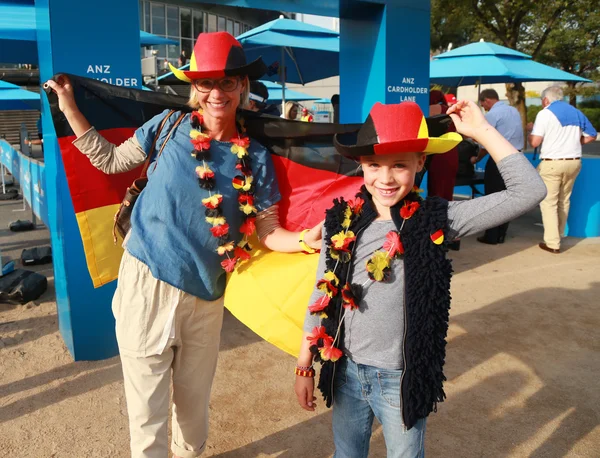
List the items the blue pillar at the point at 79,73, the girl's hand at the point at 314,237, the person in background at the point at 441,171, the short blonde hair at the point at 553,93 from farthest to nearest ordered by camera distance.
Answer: the short blonde hair at the point at 553,93, the person in background at the point at 441,171, the blue pillar at the point at 79,73, the girl's hand at the point at 314,237

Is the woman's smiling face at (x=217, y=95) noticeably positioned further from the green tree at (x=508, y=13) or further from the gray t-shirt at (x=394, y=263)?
the green tree at (x=508, y=13)

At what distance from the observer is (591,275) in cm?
681

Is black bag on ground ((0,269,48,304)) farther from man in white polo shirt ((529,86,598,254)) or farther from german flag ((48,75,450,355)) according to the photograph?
man in white polo shirt ((529,86,598,254))

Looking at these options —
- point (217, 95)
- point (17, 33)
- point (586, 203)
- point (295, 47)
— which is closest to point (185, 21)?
point (295, 47)

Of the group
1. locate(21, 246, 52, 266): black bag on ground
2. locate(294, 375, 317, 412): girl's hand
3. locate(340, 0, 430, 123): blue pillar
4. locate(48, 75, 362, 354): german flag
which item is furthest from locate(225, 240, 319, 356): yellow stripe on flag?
locate(21, 246, 52, 266): black bag on ground

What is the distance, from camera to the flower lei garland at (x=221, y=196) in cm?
262

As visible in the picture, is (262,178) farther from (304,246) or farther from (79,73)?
(79,73)

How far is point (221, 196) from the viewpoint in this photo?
2.64 m

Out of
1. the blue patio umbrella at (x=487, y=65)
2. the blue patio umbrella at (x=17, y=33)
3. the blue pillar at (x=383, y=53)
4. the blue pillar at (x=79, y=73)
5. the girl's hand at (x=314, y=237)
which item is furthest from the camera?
the blue patio umbrella at (x=487, y=65)

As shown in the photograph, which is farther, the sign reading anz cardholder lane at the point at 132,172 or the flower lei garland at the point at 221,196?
the sign reading anz cardholder lane at the point at 132,172

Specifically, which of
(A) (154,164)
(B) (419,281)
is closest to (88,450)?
(A) (154,164)

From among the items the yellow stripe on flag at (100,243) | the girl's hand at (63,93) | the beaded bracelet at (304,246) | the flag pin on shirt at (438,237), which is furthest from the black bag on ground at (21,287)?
the flag pin on shirt at (438,237)

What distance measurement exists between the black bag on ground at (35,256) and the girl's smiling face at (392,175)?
6.50 m

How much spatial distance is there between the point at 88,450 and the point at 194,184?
1871 millimetres
